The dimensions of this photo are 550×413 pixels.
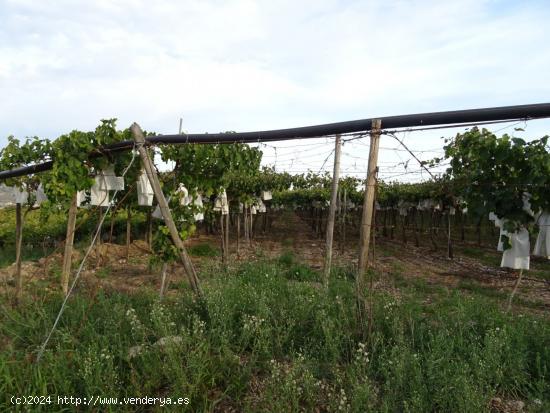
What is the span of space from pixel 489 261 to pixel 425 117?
32.3 ft

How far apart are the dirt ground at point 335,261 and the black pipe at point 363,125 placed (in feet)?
5.30

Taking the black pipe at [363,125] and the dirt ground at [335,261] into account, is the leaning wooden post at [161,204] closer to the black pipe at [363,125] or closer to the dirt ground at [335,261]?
the black pipe at [363,125]

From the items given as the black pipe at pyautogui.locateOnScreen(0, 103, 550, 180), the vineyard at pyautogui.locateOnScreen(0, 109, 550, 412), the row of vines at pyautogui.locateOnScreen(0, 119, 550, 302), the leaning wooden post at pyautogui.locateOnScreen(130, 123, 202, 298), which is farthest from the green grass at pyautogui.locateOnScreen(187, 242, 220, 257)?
the leaning wooden post at pyautogui.locateOnScreen(130, 123, 202, 298)

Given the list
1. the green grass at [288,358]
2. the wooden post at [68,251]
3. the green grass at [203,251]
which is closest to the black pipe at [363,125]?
the wooden post at [68,251]

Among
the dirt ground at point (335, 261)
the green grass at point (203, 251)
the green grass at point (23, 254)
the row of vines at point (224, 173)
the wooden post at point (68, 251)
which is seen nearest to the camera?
the row of vines at point (224, 173)

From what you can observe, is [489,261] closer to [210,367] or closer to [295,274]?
[295,274]

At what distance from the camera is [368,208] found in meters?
3.39

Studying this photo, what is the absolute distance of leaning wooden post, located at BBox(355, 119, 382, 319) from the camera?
3.30m

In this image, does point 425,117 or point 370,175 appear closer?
point 425,117

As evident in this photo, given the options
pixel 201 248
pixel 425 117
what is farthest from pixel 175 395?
pixel 201 248

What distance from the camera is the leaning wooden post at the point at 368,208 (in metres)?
3.30

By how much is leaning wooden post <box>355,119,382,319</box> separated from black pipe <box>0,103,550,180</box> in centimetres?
9

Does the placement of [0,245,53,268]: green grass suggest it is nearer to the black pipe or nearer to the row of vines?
the row of vines

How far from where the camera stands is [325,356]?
2953mm
